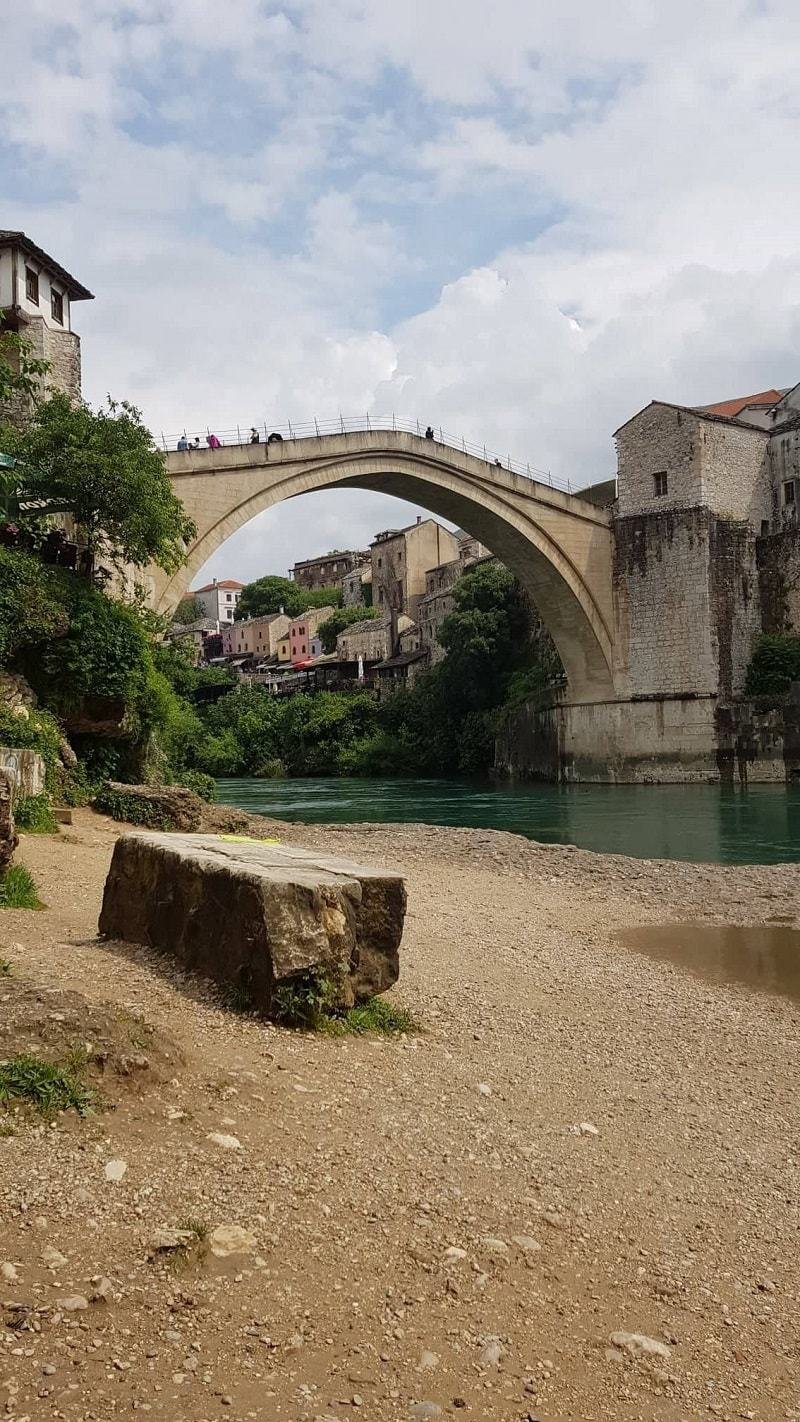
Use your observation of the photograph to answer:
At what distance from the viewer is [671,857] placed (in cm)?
1745

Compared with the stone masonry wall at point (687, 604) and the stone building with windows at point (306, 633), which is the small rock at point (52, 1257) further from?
the stone building with windows at point (306, 633)

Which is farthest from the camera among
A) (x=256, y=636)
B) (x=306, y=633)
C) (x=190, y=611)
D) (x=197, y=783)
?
(x=190, y=611)

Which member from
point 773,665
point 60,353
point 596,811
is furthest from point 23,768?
point 773,665

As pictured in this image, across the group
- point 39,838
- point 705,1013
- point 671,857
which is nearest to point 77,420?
point 39,838

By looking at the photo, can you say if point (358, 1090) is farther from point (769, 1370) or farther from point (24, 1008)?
point (769, 1370)

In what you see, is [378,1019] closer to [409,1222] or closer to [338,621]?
[409,1222]

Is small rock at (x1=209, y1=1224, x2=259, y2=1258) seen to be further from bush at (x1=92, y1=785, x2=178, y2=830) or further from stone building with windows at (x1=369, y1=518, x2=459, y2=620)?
stone building with windows at (x1=369, y1=518, x2=459, y2=620)

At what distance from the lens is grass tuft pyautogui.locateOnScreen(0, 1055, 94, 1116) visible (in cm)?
342

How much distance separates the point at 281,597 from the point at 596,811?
78550 mm

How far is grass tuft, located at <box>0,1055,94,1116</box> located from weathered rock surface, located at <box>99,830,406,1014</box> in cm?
126

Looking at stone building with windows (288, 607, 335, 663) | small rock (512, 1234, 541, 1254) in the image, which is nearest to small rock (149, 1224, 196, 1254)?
small rock (512, 1234, 541, 1254)

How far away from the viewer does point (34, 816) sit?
472 inches

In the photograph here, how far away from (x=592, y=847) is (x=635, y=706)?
61.4ft

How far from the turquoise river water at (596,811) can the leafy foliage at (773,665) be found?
3.68 m
